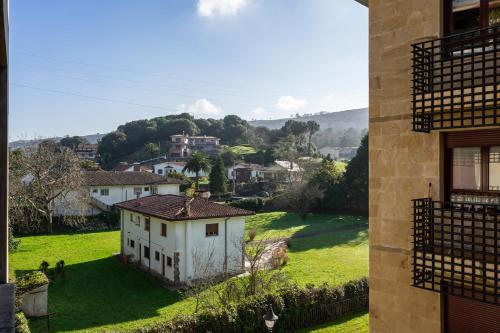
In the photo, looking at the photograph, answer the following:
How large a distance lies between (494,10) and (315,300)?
39.8 feet

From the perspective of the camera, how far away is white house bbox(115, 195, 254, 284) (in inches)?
848

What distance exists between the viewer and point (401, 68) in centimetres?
638

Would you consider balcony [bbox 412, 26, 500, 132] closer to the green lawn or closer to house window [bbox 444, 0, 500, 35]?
house window [bbox 444, 0, 500, 35]

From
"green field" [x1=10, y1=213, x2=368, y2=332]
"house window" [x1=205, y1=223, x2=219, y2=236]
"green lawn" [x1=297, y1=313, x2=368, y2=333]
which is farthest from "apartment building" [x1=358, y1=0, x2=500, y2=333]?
"house window" [x1=205, y1=223, x2=219, y2=236]

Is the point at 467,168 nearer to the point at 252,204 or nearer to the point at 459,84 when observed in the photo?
the point at 459,84

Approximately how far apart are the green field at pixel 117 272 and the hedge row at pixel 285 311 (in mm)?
4052

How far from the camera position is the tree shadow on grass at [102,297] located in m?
16.4

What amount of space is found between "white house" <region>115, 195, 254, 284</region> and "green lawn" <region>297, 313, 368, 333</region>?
740 cm

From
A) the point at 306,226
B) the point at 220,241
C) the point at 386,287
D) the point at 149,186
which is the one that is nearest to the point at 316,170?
the point at 306,226

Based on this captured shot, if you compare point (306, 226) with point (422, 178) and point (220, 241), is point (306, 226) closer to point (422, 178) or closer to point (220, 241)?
point (220, 241)

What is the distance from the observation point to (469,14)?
5.75 metres

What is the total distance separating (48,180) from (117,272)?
15502mm

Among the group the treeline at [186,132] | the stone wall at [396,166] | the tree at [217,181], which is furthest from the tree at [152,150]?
the stone wall at [396,166]

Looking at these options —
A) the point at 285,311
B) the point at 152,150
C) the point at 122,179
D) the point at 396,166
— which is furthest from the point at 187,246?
the point at 152,150
